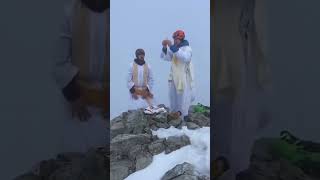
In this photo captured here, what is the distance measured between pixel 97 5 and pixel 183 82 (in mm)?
823

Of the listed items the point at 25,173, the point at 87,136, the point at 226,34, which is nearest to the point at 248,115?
the point at 226,34

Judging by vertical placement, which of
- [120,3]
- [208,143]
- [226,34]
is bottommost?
[208,143]

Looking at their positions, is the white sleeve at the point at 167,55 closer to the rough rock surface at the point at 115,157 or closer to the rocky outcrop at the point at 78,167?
the rough rock surface at the point at 115,157

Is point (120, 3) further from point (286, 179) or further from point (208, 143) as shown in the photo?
point (286, 179)

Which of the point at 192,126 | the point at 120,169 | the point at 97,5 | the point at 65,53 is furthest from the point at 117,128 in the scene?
the point at 97,5

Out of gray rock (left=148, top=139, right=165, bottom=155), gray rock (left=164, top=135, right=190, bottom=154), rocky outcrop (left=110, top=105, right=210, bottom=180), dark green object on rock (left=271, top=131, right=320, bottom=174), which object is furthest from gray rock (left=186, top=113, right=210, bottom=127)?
dark green object on rock (left=271, top=131, right=320, bottom=174)

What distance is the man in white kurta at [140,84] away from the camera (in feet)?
11.4

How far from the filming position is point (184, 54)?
3.52 meters

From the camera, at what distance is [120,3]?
3443mm

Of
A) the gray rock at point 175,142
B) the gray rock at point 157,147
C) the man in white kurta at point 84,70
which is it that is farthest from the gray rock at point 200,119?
the man in white kurta at point 84,70

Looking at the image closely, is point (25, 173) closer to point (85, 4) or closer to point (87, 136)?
point (87, 136)

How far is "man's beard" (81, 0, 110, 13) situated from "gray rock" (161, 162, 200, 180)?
1246mm

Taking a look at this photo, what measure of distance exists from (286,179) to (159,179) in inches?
36.0

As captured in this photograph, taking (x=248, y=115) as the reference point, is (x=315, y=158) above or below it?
below
